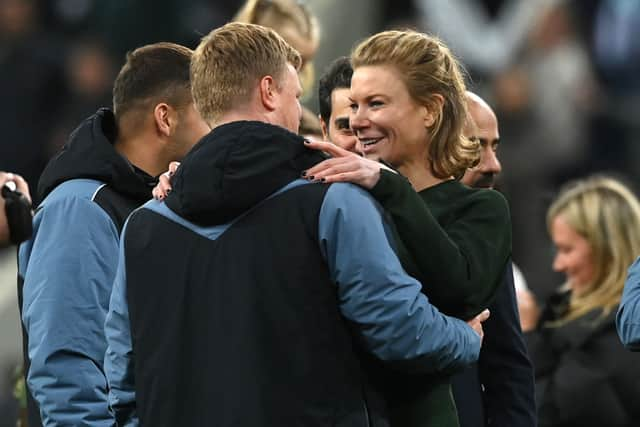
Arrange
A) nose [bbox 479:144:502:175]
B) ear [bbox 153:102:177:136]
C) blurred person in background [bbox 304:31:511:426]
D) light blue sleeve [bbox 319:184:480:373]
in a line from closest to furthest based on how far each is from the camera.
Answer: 1. light blue sleeve [bbox 319:184:480:373]
2. blurred person in background [bbox 304:31:511:426]
3. ear [bbox 153:102:177:136]
4. nose [bbox 479:144:502:175]

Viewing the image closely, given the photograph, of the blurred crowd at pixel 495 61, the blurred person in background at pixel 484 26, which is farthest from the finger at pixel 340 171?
the blurred person in background at pixel 484 26

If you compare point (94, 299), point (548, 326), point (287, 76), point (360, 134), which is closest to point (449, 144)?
point (360, 134)

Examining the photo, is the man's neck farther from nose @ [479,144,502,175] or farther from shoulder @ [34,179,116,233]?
nose @ [479,144,502,175]

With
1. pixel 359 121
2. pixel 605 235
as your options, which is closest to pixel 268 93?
pixel 359 121

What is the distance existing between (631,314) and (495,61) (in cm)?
731

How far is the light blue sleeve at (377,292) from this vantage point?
A: 352cm

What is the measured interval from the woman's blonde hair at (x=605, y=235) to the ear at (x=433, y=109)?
6.71 ft

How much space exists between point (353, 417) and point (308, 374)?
0.49ft

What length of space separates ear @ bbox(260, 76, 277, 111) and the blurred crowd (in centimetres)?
690

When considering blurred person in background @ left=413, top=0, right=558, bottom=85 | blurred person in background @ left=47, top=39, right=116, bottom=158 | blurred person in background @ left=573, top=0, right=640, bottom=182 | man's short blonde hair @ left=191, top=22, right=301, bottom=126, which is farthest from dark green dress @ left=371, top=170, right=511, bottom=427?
blurred person in background @ left=573, top=0, right=640, bottom=182

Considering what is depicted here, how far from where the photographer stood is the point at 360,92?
13.2 ft

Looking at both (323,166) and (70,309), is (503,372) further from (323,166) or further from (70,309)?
(70,309)

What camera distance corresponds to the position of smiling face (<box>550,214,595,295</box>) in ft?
19.7

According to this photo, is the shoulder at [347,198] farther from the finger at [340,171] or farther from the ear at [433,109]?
the ear at [433,109]
